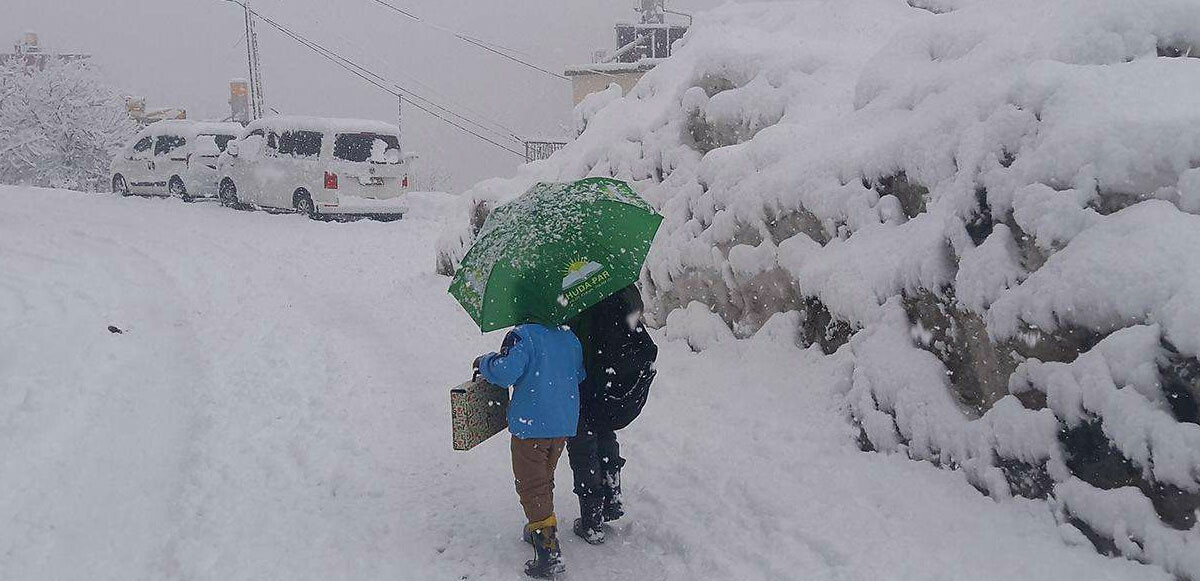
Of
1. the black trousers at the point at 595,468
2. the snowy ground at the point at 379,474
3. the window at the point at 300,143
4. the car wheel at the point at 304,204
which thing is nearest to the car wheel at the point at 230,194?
the window at the point at 300,143


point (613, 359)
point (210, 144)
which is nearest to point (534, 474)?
point (613, 359)

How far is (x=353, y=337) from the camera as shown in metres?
7.88

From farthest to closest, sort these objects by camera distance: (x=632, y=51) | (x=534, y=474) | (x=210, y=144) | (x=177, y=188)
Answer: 1. (x=632, y=51)
2. (x=177, y=188)
3. (x=210, y=144)
4. (x=534, y=474)

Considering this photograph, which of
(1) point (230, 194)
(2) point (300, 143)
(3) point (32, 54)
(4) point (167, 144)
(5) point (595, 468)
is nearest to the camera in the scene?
(5) point (595, 468)

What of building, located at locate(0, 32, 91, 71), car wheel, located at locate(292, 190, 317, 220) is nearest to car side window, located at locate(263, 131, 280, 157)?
car wheel, located at locate(292, 190, 317, 220)

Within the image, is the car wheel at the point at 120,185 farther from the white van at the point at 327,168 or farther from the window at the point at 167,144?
the white van at the point at 327,168

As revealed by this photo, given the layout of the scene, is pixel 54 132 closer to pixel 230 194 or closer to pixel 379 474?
pixel 230 194

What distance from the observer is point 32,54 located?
54188mm

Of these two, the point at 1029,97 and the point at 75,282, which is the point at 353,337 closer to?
the point at 75,282

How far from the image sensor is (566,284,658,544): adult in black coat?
3.84 m

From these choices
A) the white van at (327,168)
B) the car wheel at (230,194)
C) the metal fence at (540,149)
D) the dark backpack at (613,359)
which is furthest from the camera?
the metal fence at (540,149)

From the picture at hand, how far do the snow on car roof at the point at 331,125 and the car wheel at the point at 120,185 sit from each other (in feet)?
22.2

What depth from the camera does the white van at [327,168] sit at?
631 inches

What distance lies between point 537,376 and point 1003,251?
237 cm
